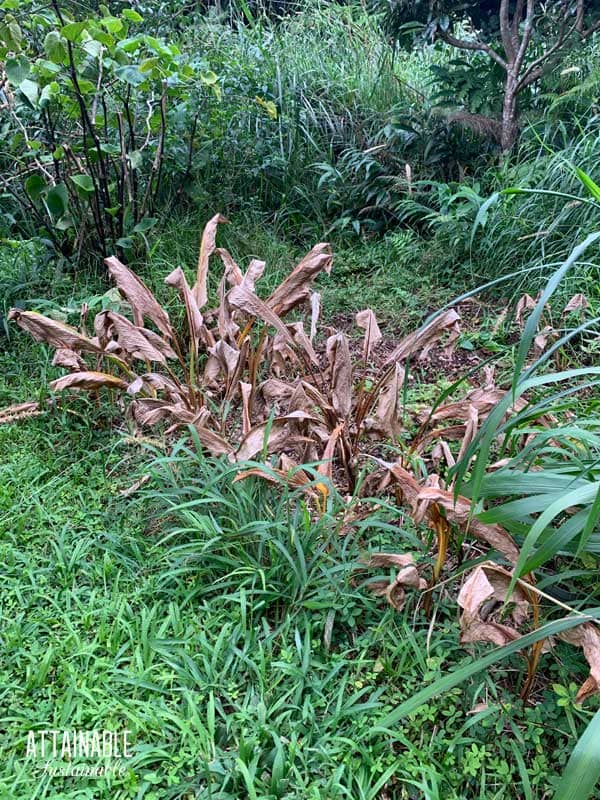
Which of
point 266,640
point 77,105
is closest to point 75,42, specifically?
point 77,105

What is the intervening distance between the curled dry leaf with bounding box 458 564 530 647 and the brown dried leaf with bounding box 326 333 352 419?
741 millimetres

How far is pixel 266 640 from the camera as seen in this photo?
1.40m

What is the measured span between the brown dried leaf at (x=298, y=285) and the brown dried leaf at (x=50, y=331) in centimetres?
65

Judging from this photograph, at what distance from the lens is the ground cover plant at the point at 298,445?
3.88ft

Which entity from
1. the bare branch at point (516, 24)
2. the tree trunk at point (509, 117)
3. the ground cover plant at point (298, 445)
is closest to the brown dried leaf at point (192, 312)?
the ground cover plant at point (298, 445)

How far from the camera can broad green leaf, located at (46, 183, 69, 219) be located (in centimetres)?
255

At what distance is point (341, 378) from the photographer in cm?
182

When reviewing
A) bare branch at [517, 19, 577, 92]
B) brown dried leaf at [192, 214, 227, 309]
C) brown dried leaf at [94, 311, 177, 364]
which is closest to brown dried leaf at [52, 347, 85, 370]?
brown dried leaf at [94, 311, 177, 364]

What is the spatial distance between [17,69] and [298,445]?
71.1 inches

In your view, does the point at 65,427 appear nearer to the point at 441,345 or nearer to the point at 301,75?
the point at 441,345

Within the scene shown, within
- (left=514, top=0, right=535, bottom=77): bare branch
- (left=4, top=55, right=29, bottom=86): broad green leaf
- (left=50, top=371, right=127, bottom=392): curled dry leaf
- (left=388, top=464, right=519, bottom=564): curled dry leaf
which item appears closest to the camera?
(left=388, top=464, right=519, bottom=564): curled dry leaf

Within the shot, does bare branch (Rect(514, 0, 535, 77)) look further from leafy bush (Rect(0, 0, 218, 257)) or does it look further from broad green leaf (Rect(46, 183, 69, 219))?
broad green leaf (Rect(46, 183, 69, 219))

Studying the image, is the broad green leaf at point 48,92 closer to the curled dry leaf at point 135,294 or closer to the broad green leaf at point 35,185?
the broad green leaf at point 35,185

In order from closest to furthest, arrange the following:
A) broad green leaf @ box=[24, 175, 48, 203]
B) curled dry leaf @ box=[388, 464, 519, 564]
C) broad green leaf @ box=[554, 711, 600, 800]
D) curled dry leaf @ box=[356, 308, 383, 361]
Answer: broad green leaf @ box=[554, 711, 600, 800] < curled dry leaf @ box=[388, 464, 519, 564] < curled dry leaf @ box=[356, 308, 383, 361] < broad green leaf @ box=[24, 175, 48, 203]
